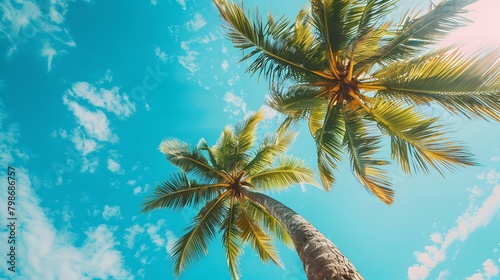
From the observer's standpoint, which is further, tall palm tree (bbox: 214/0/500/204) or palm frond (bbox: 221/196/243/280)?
palm frond (bbox: 221/196/243/280)

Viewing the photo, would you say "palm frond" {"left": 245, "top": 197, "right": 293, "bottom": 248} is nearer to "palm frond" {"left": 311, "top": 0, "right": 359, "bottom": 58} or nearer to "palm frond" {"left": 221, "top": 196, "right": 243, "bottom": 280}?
"palm frond" {"left": 221, "top": 196, "right": 243, "bottom": 280}

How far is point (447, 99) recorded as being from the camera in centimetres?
525

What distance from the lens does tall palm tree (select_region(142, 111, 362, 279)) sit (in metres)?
8.95

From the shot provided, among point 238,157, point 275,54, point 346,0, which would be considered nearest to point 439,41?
point 346,0

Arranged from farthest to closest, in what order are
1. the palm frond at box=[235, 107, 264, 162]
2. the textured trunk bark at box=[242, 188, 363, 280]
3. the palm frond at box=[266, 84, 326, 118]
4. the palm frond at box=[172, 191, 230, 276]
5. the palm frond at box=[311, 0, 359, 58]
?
the palm frond at box=[235, 107, 264, 162] < the palm frond at box=[172, 191, 230, 276] < the palm frond at box=[266, 84, 326, 118] < the palm frond at box=[311, 0, 359, 58] < the textured trunk bark at box=[242, 188, 363, 280]

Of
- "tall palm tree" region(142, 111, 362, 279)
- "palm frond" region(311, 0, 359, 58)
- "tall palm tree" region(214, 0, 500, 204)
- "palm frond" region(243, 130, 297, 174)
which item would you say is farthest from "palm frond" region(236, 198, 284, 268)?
"palm frond" region(311, 0, 359, 58)

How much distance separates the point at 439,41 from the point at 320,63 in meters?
2.33

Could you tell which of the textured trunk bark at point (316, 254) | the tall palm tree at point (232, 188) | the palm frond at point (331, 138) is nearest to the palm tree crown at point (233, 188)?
the tall palm tree at point (232, 188)

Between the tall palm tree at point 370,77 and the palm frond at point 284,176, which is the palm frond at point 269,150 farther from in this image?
the tall palm tree at point 370,77

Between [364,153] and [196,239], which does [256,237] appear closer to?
[196,239]

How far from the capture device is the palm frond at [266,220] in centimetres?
930

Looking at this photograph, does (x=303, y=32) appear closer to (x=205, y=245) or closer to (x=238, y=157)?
(x=238, y=157)

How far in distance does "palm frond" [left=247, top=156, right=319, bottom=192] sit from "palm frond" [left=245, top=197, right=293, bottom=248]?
810mm

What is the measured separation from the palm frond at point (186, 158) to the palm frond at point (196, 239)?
1144 millimetres
